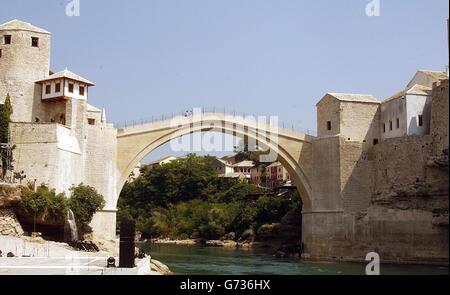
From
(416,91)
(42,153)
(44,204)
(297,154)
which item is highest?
(416,91)

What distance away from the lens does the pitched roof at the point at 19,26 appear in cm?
2898

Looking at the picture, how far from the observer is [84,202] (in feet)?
87.4

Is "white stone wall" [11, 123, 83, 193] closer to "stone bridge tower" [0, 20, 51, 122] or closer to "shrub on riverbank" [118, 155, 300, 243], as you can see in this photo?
"stone bridge tower" [0, 20, 51, 122]

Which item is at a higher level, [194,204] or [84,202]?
[194,204]

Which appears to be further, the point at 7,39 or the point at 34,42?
the point at 34,42

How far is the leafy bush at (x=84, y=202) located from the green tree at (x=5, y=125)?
3117 mm

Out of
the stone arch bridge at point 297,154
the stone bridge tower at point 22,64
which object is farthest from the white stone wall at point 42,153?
the stone arch bridge at point 297,154

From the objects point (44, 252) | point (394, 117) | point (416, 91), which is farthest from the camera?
point (394, 117)

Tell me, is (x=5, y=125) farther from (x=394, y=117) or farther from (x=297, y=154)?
(x=394, y=117)

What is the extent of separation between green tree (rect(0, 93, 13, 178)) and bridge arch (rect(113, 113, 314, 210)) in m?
5.62

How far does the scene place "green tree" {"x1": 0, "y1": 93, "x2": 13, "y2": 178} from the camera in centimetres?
2598

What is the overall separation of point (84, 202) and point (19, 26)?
957 centimetres

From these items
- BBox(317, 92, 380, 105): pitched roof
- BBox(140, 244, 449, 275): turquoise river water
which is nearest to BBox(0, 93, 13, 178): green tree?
BBox(140, 244, 449, 275): turquoise river water

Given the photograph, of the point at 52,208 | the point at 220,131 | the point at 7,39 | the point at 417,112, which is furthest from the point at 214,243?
the point at 7,39
